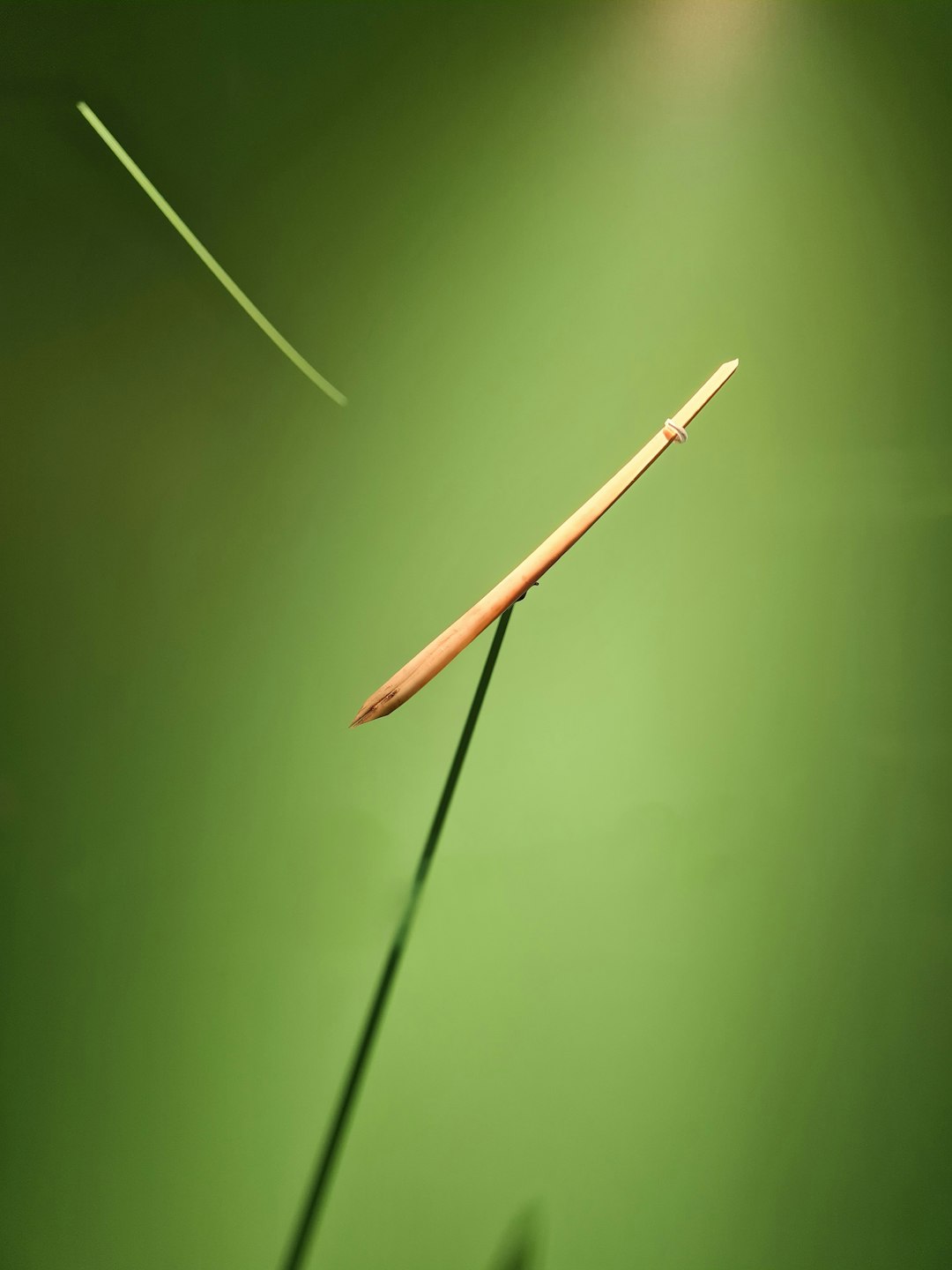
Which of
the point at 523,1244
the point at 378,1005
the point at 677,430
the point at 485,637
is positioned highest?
the point at 677,430

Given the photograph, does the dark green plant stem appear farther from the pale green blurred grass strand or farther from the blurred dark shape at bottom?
the pale green blurred grass strand

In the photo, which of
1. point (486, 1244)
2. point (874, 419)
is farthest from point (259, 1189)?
point (874, 419)

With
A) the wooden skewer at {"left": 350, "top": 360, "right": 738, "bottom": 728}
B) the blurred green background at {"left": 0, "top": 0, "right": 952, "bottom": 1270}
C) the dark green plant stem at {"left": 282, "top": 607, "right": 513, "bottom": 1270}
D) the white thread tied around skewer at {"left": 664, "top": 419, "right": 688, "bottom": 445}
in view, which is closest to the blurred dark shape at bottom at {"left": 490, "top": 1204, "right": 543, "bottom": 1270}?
the blurred green background at {"left": 0, "top": 0, "right": 952, "bottom": 1270}

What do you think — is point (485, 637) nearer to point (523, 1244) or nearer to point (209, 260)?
point (209, 260)

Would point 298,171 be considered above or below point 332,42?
below

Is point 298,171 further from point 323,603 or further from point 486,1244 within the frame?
point 486,1244

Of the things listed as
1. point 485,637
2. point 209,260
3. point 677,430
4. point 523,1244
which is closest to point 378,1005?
point 523,1244

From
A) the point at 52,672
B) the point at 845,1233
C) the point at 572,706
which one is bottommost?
the point at 845,1233
